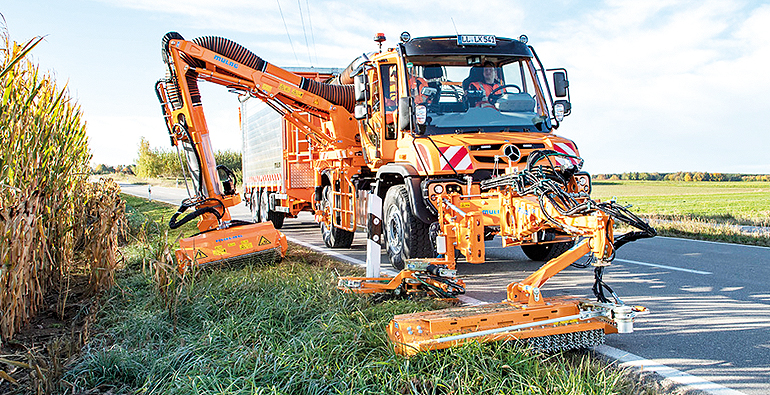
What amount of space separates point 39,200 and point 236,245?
230 centimetres

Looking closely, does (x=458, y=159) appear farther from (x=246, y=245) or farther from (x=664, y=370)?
(x=664, y=370)

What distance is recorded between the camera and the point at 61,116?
225 inches

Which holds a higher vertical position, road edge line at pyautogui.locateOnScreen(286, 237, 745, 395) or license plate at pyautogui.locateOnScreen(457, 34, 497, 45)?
license plate at pyautogui.locateOnScreen(457, 34, 497, 45)

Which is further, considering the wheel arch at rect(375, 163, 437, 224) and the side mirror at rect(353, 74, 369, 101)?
the side mirror at rect(353, 74, 369, 101)

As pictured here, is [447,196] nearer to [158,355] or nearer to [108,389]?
[158,355]

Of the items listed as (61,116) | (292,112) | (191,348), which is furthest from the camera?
(292,112)

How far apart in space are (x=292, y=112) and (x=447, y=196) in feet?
15.5

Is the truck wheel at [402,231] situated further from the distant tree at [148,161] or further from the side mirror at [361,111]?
the distant tree at [148,161]

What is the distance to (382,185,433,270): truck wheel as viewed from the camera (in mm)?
6926

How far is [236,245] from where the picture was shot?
7051 mm

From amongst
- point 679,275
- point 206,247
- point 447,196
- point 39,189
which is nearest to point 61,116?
point 39,189

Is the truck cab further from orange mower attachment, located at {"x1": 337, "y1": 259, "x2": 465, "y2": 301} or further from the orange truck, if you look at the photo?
orange mower attachment, located at {"x1": 337, "y1": 259, "x2": 465, "y2": 301}

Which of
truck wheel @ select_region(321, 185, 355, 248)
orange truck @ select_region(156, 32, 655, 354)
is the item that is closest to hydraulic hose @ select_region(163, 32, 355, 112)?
orange truck @ select_region(156, 32, 655, 354)

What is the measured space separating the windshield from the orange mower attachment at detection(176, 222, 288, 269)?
2384mm
